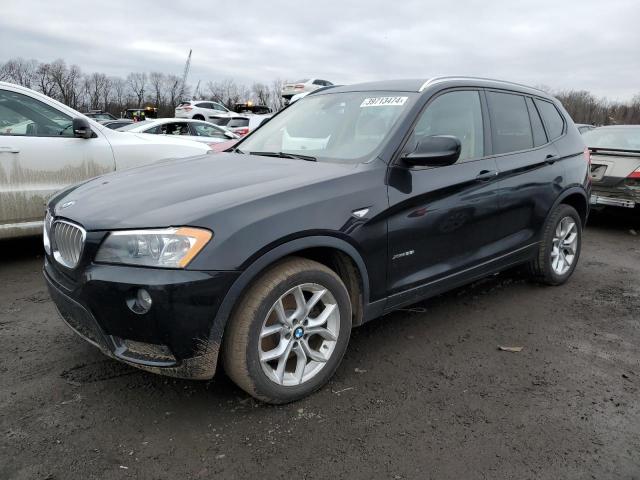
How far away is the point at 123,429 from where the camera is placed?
7.85 ft

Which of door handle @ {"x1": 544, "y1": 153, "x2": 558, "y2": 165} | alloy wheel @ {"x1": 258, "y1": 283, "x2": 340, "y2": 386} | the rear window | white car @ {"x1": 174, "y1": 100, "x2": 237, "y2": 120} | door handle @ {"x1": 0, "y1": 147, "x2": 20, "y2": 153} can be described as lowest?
alloy wheel @ {"x1": 258, "y1": 283, "x2": 340, "y2": 386}

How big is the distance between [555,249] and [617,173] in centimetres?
336

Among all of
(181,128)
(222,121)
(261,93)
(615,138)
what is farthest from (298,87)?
(261,93)

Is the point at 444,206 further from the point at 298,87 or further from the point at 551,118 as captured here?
the point at 298,87

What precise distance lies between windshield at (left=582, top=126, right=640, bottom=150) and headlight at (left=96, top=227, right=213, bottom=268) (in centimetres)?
725

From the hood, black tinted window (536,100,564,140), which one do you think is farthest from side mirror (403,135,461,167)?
black tinted window (536,100,564,140)

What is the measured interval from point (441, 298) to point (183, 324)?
263 centimetres

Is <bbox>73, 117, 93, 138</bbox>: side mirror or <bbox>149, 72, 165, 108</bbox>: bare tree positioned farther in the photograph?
<bbox>149, 72, 165, 108</bbox>: bare tree

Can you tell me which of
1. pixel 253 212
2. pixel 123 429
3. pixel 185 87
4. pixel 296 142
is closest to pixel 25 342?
pixel 123 429

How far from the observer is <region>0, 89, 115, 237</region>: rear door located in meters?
4.67

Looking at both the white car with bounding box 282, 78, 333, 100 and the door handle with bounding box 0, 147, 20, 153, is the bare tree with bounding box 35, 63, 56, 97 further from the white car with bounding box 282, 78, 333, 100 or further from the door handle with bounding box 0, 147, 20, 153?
the door handle with bounding box 0, 147, 20, 153

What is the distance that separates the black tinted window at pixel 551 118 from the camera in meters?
4.35

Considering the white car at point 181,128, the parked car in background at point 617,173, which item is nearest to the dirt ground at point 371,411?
the parked car in background at point 617,173

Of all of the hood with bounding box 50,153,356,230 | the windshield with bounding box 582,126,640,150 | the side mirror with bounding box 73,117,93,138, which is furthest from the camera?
the windshield with bounding box 582,126,640,150
